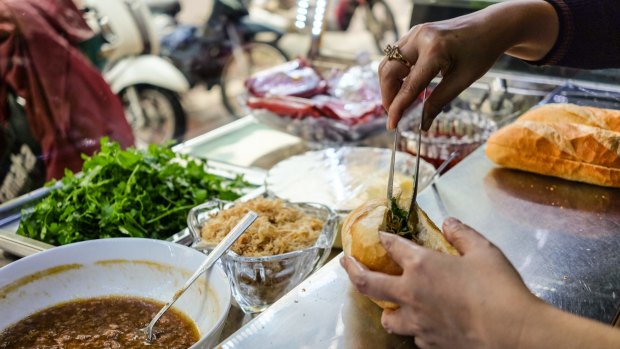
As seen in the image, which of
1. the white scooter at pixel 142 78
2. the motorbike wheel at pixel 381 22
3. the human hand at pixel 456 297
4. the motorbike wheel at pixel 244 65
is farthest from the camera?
the motorbike wheel at pixel 381 22

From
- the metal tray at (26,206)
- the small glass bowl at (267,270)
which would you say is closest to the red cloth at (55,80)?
the metal tray at (26,206)

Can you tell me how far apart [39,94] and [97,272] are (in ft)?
5.46

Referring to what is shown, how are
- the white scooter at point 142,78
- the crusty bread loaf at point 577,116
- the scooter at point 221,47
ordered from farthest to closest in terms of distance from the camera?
1. the scooter at point 221,47
2. the white scooter at point 142,78
3. the crusty bread loaf at point 577,116

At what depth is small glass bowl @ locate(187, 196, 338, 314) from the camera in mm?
1250

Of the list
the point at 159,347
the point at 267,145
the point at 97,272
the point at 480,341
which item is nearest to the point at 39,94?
the point at 267,145

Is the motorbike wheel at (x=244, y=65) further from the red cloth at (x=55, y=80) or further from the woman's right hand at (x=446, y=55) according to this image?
the woman's right hand at (x=446, y=55)

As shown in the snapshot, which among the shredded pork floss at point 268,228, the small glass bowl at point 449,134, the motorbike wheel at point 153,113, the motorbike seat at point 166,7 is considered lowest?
the motorbike wheel at point 153,113

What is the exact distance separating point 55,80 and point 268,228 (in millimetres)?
1764

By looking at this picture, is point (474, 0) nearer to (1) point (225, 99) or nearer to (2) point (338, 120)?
(2) point (338, 120)

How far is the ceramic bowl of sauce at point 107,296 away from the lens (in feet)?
3.66

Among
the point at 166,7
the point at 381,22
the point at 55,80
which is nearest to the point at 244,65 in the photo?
the point at 166,7

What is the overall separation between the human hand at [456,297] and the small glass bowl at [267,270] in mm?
396

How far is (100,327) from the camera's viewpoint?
1.15 m

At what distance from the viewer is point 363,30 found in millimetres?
9750
